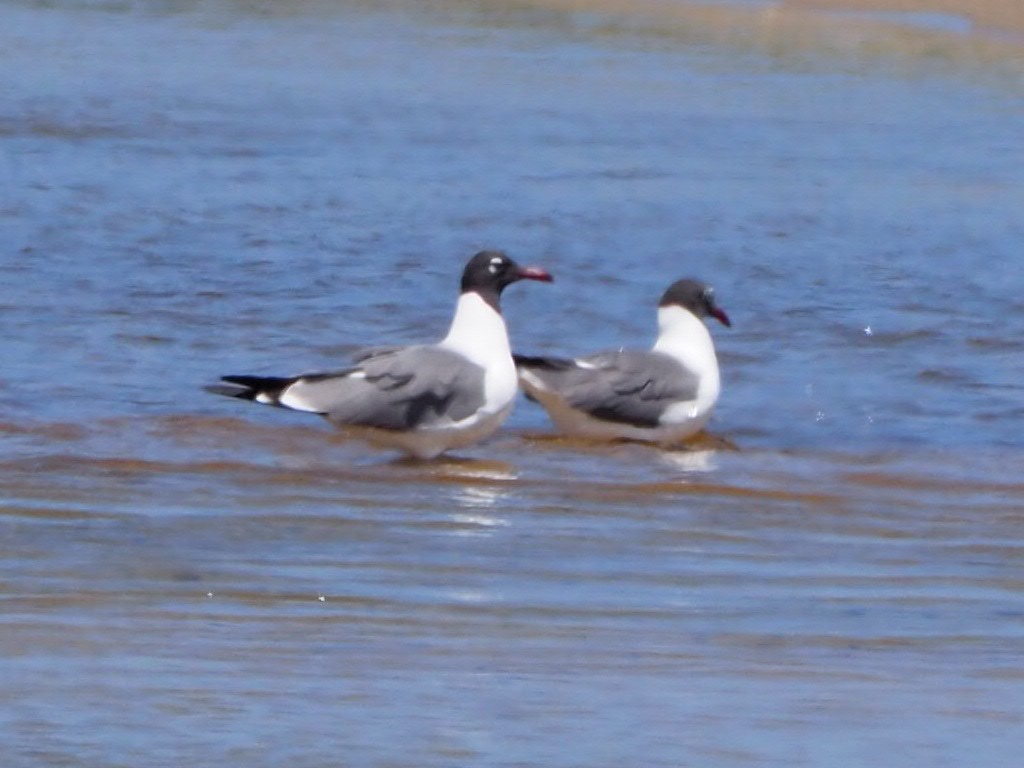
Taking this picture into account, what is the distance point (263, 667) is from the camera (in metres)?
4.94

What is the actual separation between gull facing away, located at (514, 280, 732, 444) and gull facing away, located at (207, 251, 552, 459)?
15.1 inches

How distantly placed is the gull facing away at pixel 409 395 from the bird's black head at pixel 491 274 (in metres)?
0.42

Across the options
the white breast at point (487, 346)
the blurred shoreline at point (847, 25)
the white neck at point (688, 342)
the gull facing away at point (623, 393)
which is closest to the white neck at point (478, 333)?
the white breast at point (487, 346)

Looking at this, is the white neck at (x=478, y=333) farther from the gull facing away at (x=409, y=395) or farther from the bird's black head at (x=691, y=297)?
the bird's black head at (x=691, y=297)

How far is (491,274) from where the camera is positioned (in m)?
8.58

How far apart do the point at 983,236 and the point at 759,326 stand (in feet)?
9.97

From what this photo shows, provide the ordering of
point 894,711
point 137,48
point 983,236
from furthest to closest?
point 137,48
point 983,236
point 894,711

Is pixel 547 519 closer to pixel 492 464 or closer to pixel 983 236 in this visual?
pixel 492 464

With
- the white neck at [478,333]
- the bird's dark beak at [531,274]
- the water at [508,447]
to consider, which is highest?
the bird's dark beak at [531,274]

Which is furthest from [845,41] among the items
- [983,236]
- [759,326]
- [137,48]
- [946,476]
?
[946,476]

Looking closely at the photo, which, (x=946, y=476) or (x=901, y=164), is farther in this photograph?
(x=901, y=164)

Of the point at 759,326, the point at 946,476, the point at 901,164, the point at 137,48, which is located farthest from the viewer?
the point at 137,48

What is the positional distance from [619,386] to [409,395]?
34.8 inches

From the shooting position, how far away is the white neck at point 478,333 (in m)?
8.16
